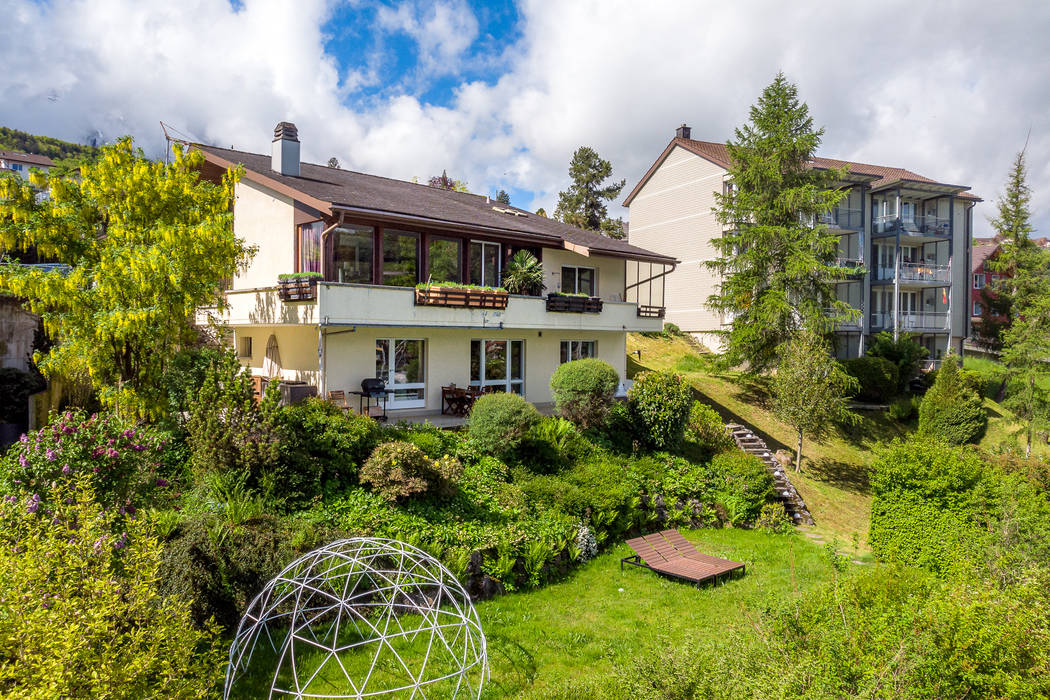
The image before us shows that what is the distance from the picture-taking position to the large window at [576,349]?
78.5 ft

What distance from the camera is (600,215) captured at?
162 ft

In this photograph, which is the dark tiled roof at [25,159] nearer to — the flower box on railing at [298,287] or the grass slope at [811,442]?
the flower box on railing at [298,287]

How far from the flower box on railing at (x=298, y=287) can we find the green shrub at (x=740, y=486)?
12974 millimetres

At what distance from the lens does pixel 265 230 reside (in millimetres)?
20250

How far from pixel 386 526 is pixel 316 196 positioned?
34.2 ft

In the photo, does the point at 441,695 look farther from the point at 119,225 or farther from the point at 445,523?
the point at 119,225

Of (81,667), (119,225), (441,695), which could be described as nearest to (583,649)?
(441,695)

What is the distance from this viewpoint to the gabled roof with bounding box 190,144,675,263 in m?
17.5

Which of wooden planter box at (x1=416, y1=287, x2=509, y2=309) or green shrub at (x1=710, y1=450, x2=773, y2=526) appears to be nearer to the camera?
green shrub at (x1=710, y1=450, x2=773, y2=526)

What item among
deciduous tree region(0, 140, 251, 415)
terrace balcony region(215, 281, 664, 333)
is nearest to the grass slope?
terrace balcony region(215, 281, 664, 333)

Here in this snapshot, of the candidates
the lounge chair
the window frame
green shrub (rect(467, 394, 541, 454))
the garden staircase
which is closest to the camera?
the lounge chair

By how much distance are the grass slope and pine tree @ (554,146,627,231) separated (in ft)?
56.8

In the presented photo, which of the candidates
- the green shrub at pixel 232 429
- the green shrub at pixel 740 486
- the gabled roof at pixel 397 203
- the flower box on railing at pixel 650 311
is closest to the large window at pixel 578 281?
the gabled roof at pixel 397 203

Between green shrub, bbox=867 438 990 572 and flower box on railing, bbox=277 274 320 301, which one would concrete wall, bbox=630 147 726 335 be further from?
flower box on railing, bbox=277 274 320 301
